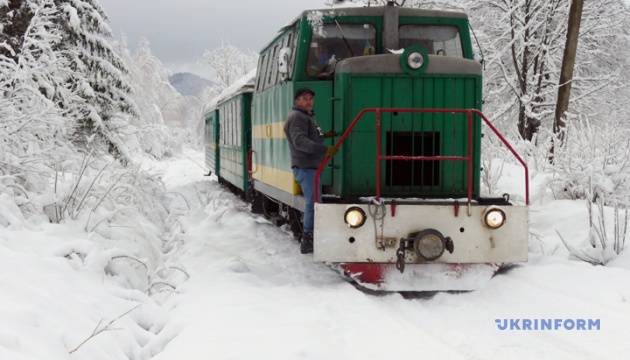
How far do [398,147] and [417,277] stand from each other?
1.33 metres

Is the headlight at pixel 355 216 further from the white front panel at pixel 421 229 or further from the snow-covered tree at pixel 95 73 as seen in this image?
the snow-covered tree at pixel 95 73

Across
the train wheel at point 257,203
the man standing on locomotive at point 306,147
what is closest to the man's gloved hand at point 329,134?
the man standing on locomotive at point 306,147

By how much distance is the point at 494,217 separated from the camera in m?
5.69

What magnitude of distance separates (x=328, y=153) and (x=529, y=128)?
45.6ft

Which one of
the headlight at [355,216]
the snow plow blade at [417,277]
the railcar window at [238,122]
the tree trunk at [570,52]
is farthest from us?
the railcar window at [238,122]

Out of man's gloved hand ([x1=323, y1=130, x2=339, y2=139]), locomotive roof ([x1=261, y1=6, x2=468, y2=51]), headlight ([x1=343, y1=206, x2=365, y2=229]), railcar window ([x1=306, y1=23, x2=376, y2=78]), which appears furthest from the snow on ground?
locomotive roof ([x1=261, y1=6, x2=468, y2=51])

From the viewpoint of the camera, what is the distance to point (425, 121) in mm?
6332

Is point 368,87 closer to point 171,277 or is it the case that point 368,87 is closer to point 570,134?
point 171,277

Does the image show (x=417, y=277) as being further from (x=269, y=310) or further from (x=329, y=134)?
(x=329, y=134)

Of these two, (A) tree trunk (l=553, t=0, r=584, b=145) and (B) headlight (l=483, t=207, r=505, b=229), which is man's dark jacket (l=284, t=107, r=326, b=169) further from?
(A) tree trunk (l=553, t=0, r=584, b=145)

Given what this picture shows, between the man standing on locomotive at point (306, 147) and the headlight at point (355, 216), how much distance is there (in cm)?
77

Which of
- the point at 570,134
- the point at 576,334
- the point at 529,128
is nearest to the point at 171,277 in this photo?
the point at 576,334

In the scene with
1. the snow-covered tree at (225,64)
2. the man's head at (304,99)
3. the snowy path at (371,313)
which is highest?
the snow-covered tree at (225,64)

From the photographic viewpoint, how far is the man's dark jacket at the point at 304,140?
20.4ft
